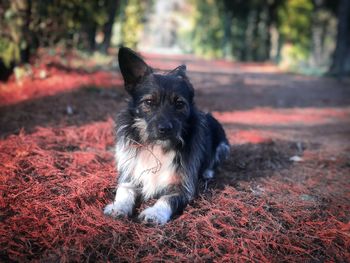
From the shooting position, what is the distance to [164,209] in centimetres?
393

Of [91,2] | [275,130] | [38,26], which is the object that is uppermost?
[91,2]

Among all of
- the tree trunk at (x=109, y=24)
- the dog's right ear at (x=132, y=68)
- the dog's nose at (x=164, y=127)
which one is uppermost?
the tree trunk at (x=109, y=24)

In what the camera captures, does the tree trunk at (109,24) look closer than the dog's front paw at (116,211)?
No

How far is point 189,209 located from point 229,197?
0.63 meters

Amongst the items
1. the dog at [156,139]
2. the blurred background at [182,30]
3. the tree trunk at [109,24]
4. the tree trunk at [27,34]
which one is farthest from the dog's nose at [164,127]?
the tree trunk at [109,24]

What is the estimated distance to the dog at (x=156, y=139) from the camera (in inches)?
166

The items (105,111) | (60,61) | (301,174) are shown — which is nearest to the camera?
(301,174)

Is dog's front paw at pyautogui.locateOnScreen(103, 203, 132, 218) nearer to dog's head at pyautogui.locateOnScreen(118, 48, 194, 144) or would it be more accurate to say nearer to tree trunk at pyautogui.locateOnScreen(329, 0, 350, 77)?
dog's head at pyautogui.locateOnScreen(118, 48, 194, 144)

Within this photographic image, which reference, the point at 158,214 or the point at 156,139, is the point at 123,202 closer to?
the point at 158,214

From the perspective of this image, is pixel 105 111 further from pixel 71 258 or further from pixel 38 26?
pixel 71 258

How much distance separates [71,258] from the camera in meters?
2.95

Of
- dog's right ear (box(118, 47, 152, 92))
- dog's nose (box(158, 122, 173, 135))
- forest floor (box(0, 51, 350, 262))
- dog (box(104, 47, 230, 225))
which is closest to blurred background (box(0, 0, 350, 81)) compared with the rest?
forest floor (box(0, 51, 350, 262))

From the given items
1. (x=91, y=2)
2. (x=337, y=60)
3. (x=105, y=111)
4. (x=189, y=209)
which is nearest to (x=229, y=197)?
(x=189, y=209)

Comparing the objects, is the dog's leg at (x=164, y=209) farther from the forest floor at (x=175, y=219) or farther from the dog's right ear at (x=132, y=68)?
the dog's right ear at (x=132, y=68)
